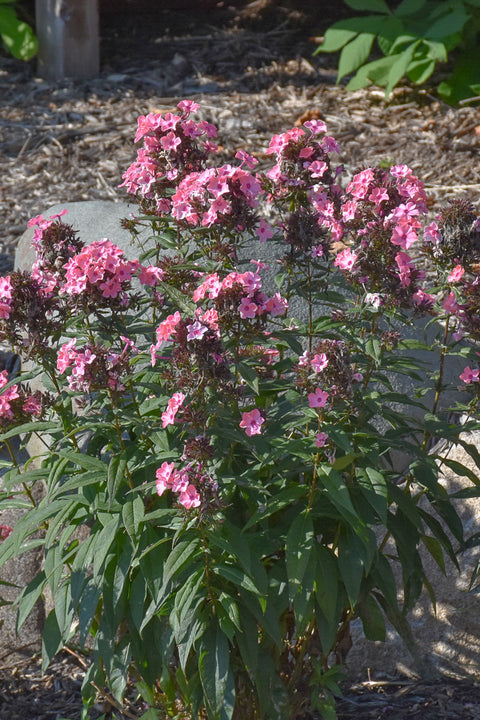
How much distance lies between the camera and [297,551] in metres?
2.22

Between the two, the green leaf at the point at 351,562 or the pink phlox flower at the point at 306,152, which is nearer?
the green leaf at the point at 351,562

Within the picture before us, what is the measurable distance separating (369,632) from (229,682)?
1.58 feet

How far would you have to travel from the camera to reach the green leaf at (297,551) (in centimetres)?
220

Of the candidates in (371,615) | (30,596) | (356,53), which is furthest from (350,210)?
(356,53)

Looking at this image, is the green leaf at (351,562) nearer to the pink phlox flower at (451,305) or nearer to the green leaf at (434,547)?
the green leaf at (434,547)

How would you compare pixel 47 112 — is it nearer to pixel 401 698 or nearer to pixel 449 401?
pixel 449 401

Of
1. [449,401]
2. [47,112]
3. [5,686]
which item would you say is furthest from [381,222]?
[47,112]

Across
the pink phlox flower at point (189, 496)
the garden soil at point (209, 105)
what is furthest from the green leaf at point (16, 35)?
the pink phlox flower at point (189, 496)

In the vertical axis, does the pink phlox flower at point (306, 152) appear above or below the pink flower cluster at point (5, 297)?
above

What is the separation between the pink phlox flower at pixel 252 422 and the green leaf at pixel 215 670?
53cm

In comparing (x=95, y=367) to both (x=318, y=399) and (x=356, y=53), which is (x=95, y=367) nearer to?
(x=318, y=399)

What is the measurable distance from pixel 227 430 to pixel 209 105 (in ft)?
15.3

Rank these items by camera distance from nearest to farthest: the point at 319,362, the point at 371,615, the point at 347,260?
1. the point at 319,362
2. the point at 347,260
3. the point at 371,615

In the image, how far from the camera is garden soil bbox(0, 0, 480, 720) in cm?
566
